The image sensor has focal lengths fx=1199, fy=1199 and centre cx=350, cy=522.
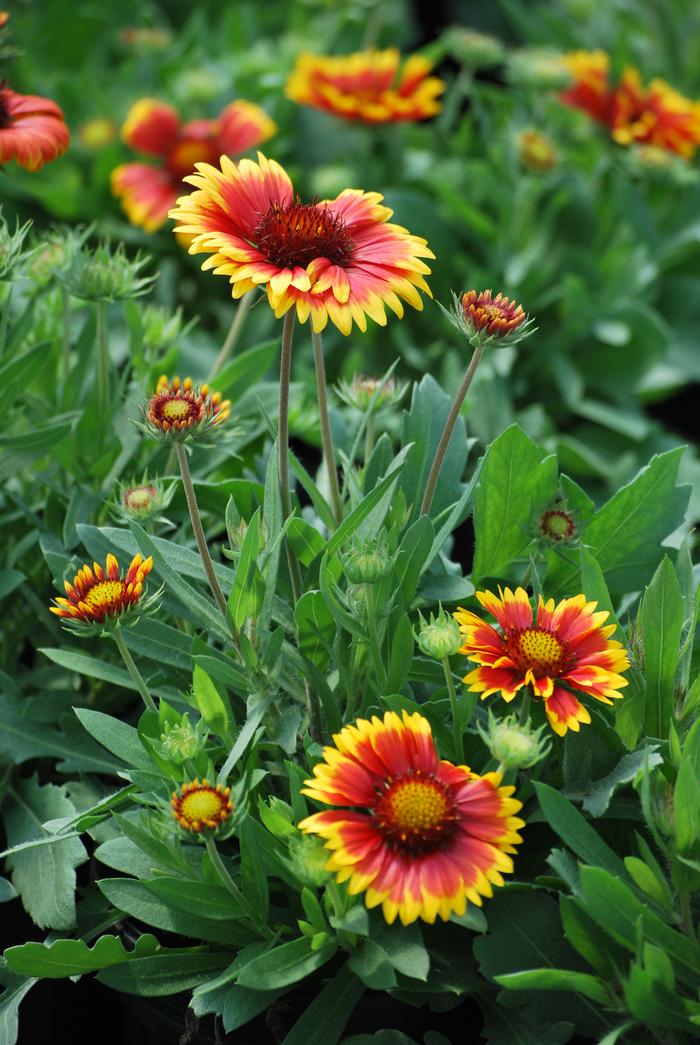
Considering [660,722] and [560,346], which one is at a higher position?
[660,722]

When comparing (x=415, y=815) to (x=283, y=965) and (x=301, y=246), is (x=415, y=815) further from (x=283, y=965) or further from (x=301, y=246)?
(x=301, y=246)

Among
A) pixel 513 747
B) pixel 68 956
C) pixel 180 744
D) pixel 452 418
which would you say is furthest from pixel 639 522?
pixel 68 956

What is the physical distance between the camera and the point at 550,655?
2.72ft

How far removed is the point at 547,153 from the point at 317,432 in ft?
2.84

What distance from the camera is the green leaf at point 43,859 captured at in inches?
38.2

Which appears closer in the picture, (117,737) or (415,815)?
(415,815)

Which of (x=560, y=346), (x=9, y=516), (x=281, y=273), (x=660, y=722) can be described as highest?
(x=281, y=273)

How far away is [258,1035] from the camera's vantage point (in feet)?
2.97

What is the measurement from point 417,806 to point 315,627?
21 centimetres

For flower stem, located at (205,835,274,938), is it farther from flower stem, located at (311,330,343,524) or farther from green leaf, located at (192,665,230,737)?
flower stem, located at (311,330,343,524)

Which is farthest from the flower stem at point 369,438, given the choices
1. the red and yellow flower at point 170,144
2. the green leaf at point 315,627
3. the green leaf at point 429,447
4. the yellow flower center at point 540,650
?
the red and yellow flower at point 170,144

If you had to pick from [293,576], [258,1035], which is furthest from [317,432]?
[258,1035]

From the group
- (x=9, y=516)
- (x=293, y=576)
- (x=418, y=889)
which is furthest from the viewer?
(x=9, y=516)

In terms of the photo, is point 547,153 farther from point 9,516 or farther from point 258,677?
point 258,677
